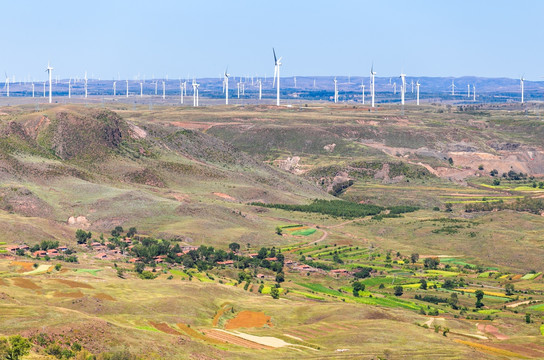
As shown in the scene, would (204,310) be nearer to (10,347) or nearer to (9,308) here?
(9,308)

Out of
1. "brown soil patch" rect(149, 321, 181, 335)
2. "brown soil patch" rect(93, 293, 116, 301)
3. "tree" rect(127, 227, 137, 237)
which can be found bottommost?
"tree" rect(127, 227, 137, 237)

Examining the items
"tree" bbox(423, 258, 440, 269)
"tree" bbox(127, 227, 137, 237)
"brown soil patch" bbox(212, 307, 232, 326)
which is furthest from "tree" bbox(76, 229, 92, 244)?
"tree" bbox(423, 258, 440, 269)

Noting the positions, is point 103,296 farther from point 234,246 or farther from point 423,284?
point 234,246

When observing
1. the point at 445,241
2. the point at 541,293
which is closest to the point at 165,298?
the point at 541,293

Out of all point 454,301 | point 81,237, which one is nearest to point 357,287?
point 454,301

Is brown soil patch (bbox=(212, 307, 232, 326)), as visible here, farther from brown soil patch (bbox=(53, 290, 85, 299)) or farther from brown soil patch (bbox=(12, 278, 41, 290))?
brown soil patch (bbox=(12, 278, 41, 290))

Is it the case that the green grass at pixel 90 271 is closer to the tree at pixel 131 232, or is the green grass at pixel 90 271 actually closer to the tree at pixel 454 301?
the tree at pixel 131 232
